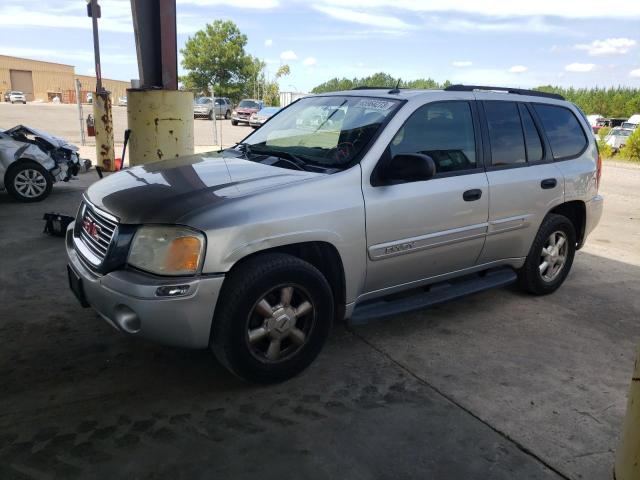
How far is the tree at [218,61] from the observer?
160 ft

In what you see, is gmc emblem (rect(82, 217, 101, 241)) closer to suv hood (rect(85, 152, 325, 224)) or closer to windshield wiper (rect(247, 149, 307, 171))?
suv hood (rect(85, 152, 325, 224))

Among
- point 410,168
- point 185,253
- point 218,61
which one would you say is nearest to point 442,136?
point 410,168

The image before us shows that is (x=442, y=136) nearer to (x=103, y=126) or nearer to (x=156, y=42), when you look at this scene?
(x=156, y=42)

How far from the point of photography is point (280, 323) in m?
3.13

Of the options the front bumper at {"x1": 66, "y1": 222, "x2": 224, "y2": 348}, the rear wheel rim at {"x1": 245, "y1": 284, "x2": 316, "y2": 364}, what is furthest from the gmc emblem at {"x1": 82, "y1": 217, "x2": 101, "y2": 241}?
the rear wheel rim at {"x1": 245, "y1": 284, "x2": 316, "y2": 364}

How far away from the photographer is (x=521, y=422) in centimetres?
295

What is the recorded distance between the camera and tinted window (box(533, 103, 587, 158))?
4.63 m

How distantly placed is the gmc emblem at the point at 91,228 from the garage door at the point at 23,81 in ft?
287

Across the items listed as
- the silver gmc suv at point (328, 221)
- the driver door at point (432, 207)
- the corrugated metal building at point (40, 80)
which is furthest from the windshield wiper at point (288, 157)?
the corrugated metal building at point (40, 80)

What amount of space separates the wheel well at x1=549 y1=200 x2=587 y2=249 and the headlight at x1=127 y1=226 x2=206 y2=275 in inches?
133

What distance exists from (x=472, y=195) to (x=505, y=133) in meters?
0.74

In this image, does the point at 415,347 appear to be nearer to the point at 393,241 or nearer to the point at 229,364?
the point at 393,241

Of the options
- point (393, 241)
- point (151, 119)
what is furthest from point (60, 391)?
point (151, 119)

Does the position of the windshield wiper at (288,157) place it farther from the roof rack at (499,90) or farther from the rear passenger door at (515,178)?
the rear passenger door at (515,178)
